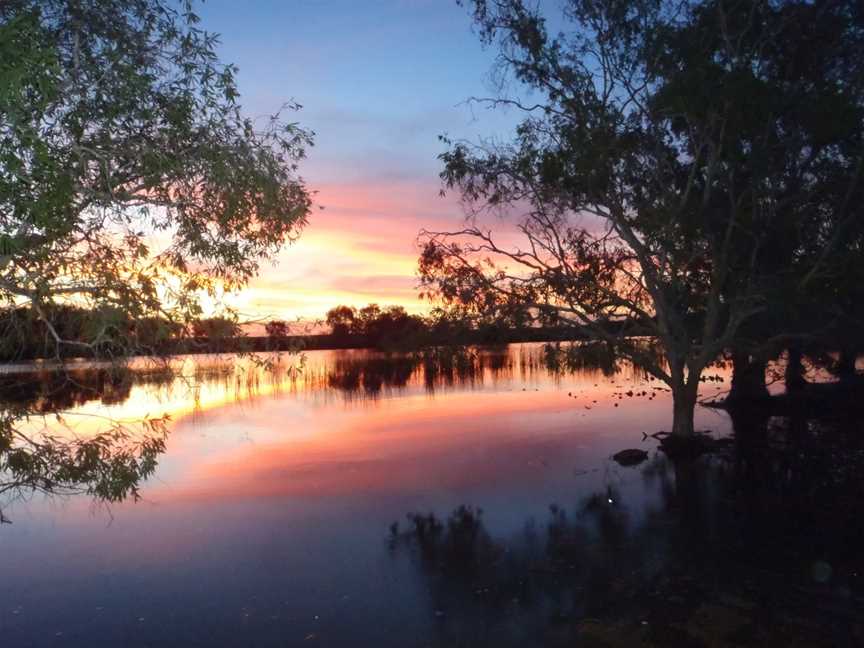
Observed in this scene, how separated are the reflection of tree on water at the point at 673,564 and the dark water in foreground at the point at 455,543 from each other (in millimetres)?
34

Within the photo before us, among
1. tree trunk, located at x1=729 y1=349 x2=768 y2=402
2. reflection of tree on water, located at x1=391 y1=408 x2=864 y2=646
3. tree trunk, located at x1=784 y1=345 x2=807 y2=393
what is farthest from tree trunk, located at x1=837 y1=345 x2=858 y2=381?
reflection of tree on water, located at x1=391 y1=408 x2=864 y2=646

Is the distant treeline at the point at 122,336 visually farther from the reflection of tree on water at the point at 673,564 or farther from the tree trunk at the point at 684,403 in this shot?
the tree trunk at the point at 684,403

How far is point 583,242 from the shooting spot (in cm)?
1441

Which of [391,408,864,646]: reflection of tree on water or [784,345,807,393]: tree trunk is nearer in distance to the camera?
[391,408,864,646]: reflection of tree on water

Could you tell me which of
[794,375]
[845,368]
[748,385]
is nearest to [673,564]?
[748,385]

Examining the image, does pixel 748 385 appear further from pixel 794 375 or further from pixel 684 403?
pixel 684 403

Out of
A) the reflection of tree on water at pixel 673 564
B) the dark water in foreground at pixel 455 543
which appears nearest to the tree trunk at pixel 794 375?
the dark water in foreground at pixel 455 543

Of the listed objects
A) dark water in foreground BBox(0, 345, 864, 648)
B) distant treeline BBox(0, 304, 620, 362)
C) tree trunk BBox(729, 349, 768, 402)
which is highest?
distant treeline BBox(0, 304, 620, 362)

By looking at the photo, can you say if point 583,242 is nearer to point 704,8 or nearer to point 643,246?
point 643,246

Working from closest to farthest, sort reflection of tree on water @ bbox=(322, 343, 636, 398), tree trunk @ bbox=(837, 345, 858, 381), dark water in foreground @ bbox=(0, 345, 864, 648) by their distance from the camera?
dark water in foreground @ bbox=(0, 345, 864, 648) < reflection of tree on water @ bbox=(322, 343, 636, 398) < tree trunk @ bbox=(837, 345, 858, 381)

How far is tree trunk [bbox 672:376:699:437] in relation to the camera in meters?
14.1

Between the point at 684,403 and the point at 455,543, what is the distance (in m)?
6.47

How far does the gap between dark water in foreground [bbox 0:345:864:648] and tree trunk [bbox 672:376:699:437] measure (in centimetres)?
74

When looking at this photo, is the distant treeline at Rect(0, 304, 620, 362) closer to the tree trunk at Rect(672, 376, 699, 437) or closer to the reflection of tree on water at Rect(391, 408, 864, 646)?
the reflection of tree on water at Rect(391, 408, 864, 646)
